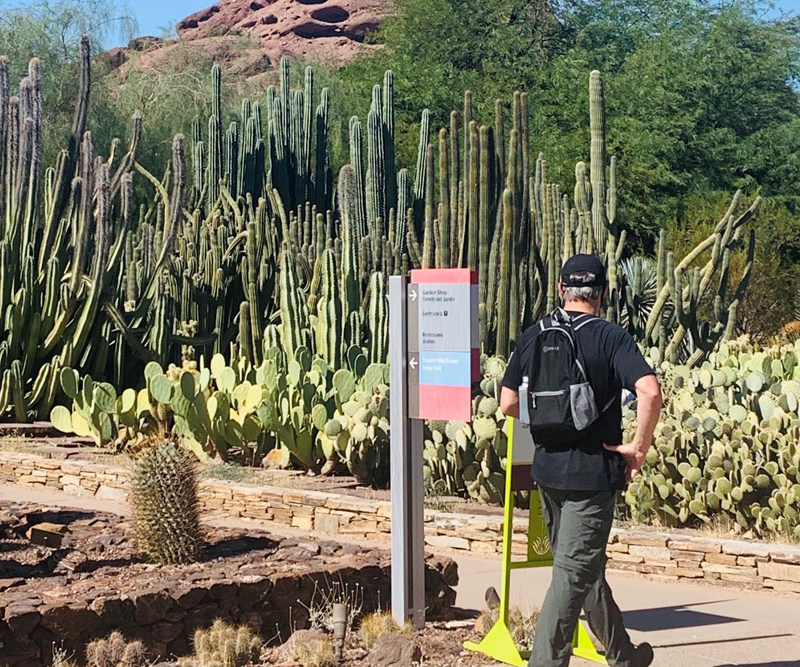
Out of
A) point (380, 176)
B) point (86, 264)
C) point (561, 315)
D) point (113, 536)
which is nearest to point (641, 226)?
point (380, 176)

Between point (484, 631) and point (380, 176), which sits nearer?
point (484, 631)

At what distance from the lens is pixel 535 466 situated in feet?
15.9

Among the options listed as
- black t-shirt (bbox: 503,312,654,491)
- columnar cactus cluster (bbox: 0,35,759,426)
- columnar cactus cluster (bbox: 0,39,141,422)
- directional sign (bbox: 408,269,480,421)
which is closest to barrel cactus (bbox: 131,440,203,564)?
directional sign (bbox: 408,269,480,421)

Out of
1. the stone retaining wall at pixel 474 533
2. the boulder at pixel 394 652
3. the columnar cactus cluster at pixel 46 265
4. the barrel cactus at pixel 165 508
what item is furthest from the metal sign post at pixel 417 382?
the columnar cactus cluster at pixel 46 265

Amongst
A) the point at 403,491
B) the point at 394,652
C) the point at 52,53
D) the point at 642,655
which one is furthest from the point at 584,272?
the point at 52,53

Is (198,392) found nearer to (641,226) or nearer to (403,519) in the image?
(403,519)

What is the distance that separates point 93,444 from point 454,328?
9.00 m

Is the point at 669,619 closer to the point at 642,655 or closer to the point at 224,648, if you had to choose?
the point at 642,655

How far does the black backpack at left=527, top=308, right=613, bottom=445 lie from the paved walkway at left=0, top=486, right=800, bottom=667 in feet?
4.44

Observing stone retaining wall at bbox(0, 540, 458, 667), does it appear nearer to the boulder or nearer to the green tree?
the boulder

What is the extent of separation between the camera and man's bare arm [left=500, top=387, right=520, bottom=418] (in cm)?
495

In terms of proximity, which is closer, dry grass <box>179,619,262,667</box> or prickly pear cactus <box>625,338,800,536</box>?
dry grass <box>179,619,262,667</box>

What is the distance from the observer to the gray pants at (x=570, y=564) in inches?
185

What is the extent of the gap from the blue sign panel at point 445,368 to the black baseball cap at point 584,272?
0.82 m
